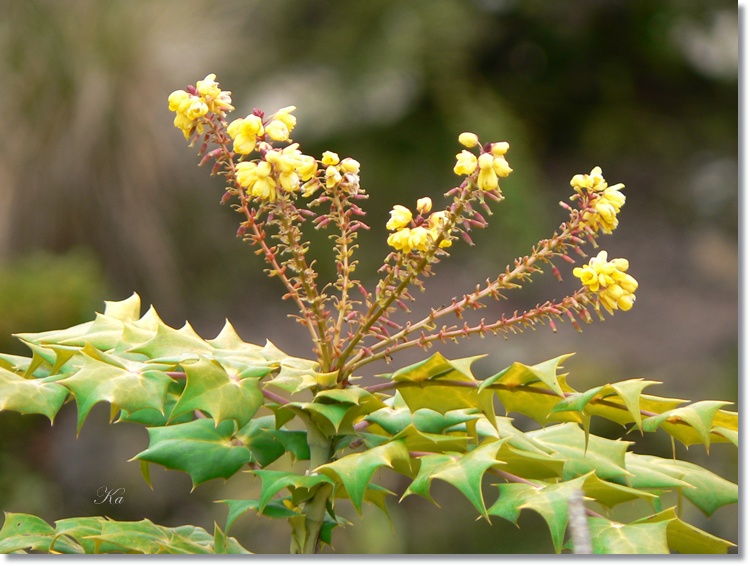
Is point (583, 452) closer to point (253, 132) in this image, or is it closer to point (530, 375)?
point (530, 375)

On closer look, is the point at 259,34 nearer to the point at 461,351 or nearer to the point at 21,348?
the point at 461,351

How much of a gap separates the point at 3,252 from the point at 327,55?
965 millimetres

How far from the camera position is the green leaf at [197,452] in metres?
0.48

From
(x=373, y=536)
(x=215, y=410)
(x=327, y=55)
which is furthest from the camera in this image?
(x=327, y=55)

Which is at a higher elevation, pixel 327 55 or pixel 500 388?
pixel 327 55

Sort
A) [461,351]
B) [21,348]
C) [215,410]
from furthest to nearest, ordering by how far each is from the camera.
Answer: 1. [461,351]
2. [21,348]
3. [215,410]

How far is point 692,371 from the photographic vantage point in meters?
2.03

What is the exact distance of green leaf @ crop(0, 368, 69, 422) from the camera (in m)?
0.46

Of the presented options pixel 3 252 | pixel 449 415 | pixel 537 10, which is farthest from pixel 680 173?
pixel 449 415

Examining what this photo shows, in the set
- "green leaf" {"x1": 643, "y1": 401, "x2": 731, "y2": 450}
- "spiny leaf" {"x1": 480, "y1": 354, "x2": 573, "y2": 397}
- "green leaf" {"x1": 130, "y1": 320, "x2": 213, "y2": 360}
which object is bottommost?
"green leaf" {"x1": 643, "y1": 401, "x2": 731, "y2": 450}
